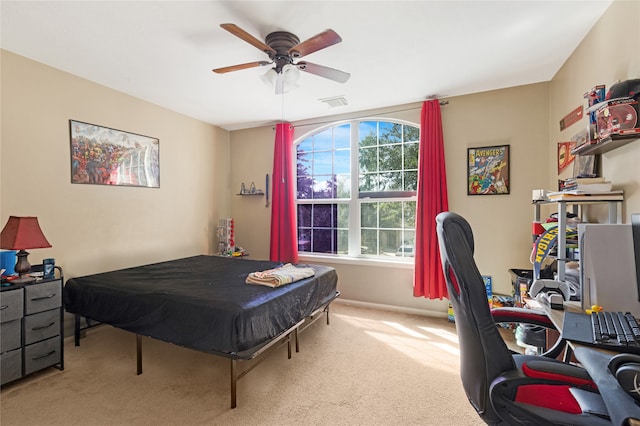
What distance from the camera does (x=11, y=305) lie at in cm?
203

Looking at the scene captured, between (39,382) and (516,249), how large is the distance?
444 cm

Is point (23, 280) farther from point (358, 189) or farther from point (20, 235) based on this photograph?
point (358, 189)

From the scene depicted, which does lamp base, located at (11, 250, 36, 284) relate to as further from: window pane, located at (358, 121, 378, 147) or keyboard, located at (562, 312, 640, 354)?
window pane, located at (358, 121, 378, 147)

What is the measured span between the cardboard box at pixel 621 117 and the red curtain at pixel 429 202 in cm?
177

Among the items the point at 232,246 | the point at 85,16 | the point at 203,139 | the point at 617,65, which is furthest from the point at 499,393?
the point at 203,139

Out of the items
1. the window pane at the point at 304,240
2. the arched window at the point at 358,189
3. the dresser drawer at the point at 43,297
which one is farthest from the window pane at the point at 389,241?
the dresser drawer at the point at 43,297

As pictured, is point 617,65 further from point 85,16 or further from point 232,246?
point 232,246

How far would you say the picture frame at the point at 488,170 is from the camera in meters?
3.15

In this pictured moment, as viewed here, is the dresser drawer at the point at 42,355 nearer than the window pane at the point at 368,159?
Yes

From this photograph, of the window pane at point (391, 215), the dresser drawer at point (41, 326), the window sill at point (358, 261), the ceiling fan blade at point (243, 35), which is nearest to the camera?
the ceiling fan blade at point (243, 35)

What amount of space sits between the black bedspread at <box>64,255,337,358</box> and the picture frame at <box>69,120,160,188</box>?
1.07 metres

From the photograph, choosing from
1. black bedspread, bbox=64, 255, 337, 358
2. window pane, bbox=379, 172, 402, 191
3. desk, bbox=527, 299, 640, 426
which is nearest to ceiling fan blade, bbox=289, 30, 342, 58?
black bedspread, bbox=64, 255, 337, 358

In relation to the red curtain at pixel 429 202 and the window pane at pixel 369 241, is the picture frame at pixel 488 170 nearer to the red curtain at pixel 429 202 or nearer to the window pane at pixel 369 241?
the red curtain at pixel 429 202

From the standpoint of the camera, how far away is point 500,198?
3201 millimetres
